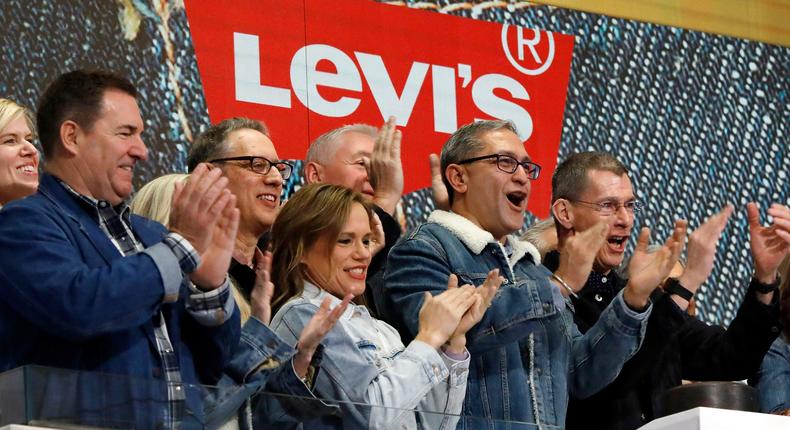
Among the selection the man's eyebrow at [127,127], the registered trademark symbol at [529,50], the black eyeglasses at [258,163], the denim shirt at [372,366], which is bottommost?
the denim shirt at [372,366]

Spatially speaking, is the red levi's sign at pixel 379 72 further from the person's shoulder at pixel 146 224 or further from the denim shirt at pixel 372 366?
the person's shoulder at pixel 146 224

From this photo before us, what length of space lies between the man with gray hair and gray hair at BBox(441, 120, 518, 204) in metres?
0.21

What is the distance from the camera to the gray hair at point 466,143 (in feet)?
11.4

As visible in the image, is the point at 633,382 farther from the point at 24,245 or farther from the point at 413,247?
the point at 24,245

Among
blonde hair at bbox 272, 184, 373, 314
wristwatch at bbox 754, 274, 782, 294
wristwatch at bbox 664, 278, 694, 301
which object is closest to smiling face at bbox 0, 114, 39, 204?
blonde hair at bbox 272, 184, 373, 314

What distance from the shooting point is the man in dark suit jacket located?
7.39ft

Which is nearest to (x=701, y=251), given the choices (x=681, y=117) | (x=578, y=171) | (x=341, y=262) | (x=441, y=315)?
(x=578, y=171)

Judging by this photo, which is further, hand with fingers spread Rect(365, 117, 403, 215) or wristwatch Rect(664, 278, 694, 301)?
hand with fingers spread Rect(365, 117, 403, 215)

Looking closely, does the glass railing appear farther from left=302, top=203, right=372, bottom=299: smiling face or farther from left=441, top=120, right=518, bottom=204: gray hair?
left=441, top=120, right=518, bottom=204: gray hair

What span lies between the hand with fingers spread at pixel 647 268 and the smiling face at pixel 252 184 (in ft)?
2.87

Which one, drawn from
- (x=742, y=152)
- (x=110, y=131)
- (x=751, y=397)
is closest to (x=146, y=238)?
(x=110, y=131)

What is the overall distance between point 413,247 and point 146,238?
803 mm

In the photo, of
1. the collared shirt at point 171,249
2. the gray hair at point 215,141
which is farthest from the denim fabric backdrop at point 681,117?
the collared shirt at point 171,249

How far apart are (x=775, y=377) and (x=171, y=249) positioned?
84.7 inches
